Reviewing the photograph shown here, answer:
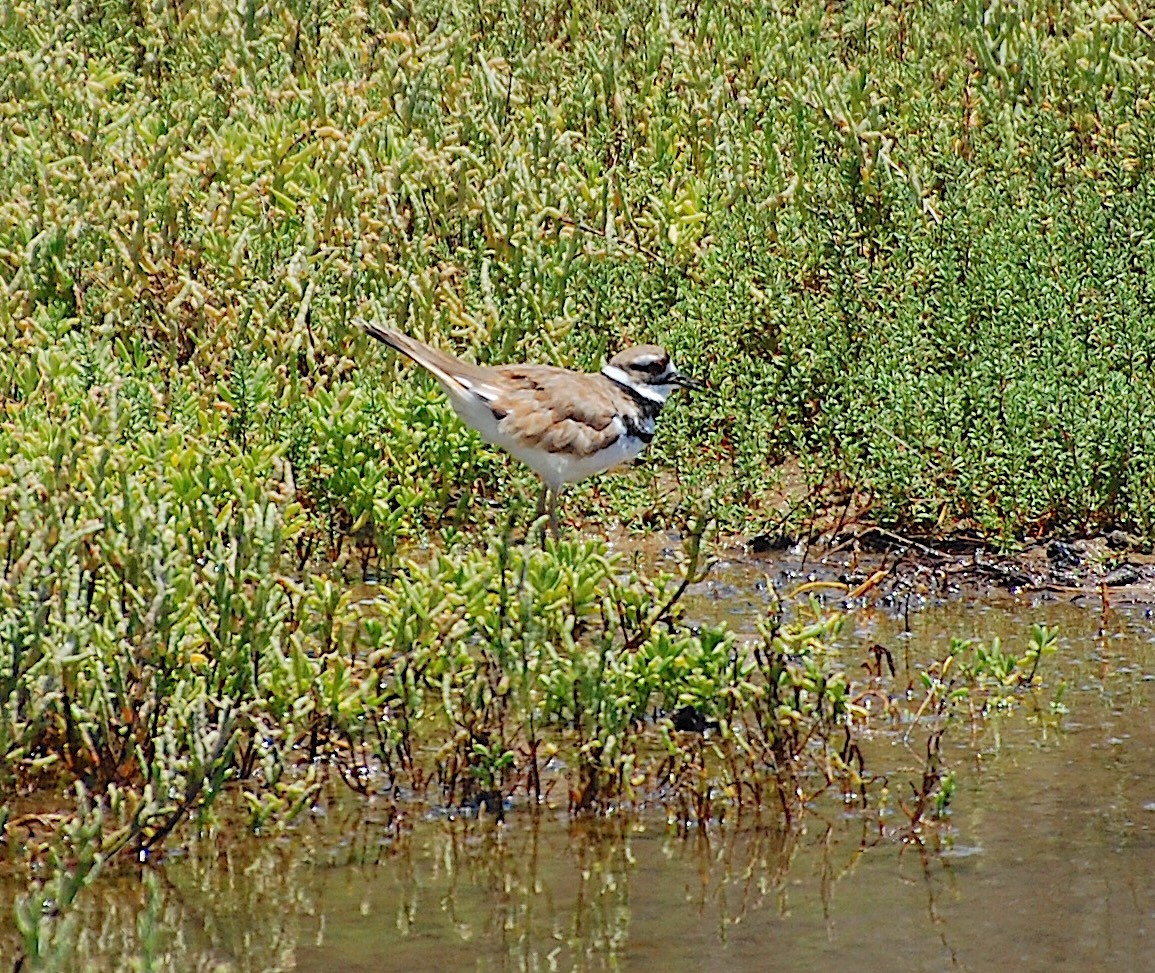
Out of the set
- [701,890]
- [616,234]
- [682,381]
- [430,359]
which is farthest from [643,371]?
[701,890]

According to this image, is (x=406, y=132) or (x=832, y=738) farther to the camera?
(x=406, y=132)

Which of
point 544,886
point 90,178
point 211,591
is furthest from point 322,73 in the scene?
point 544,886

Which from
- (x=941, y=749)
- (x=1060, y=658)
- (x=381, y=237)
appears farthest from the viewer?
(x=381, y=237)

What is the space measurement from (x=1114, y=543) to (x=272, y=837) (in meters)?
3.71

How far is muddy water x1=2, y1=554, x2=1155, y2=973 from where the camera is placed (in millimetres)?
4988

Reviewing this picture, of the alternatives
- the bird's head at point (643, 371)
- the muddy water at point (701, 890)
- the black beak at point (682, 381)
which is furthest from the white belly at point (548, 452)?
the muddy water at point (701, 890)

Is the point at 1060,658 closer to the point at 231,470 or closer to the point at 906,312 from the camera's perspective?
the point at 906,312

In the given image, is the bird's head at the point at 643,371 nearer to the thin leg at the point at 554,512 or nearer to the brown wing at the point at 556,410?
the brown wing at the point at 556,410

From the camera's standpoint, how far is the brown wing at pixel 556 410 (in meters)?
7.98

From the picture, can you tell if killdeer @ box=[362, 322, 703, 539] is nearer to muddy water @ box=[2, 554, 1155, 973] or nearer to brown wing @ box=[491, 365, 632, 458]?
brown wing @ box=[491, 365, 632, 458]

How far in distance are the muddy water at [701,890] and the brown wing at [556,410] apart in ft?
6.81

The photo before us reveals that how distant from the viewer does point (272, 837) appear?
18.9 feet

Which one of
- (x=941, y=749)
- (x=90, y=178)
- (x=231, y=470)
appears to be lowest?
(x=941, y=749)

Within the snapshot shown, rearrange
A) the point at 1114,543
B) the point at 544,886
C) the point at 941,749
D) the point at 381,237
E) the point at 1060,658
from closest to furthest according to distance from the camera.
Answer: the point at 544,886, the point at 941,749, the point at 1060,658, the point at 1114,543, the point at 381,237
